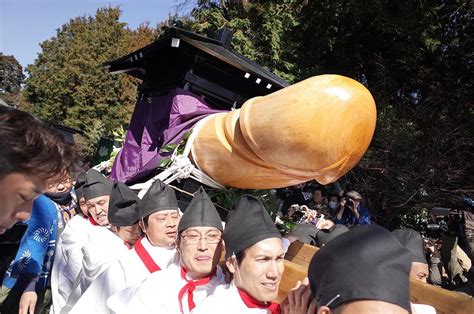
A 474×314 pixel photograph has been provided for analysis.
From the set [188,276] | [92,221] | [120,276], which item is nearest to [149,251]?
[120,276]

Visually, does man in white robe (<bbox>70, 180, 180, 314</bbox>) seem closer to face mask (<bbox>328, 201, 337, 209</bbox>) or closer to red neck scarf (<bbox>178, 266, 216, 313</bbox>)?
red neck scarf (<bbox>178, 266, 216, 313</bbox>)

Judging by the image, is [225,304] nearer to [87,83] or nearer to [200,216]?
[200,216]

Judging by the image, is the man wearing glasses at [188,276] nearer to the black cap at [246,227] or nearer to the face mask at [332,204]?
the black cap at [246,227]

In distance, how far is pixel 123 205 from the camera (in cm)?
299

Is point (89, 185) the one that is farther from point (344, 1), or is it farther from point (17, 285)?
point (344, 1)

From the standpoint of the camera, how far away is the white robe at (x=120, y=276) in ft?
8.32

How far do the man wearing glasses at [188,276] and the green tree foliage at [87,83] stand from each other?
1898cm

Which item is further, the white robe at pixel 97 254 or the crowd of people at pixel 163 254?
the white robe at pixel 97 254

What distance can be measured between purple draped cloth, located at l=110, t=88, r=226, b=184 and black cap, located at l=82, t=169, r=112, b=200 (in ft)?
0.40

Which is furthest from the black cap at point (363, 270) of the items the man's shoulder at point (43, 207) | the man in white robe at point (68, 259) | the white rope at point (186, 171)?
the man's shoulder at point (43, 207)

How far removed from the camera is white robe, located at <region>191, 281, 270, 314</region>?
1877mm

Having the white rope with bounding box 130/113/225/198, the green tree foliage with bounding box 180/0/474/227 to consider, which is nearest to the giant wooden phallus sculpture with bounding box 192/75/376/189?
the white rope with bounding box 130/113/225/198

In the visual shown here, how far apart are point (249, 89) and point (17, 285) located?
240 centimetres

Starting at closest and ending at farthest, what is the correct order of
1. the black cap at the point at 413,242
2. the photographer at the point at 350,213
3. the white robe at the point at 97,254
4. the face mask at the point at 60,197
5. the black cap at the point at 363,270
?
the black cap at the point at 363,270 → the black cap at the point at 413,242 → the white robe at the point at 97,254 → the face mask at the point at 60,197 → the photographer at the point at 350,213
